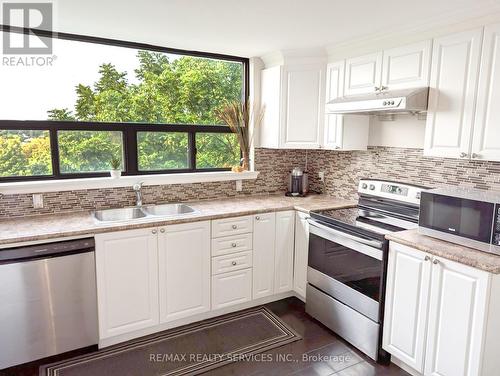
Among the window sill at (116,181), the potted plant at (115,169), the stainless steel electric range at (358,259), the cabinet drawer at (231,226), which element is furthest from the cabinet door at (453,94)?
the potted plant at (115,169)

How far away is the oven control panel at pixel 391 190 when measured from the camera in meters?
2.60

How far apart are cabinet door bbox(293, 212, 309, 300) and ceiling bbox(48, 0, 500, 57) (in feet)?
4.90

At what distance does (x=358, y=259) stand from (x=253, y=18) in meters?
1.82

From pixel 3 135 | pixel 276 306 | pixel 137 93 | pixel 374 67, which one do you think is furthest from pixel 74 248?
pixel 374 67

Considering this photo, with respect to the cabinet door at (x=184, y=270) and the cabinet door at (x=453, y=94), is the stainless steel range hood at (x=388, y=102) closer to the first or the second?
the cabinet door at (x=453, y=94)

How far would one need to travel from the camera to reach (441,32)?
7.45 ft

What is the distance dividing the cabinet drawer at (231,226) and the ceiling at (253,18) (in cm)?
148

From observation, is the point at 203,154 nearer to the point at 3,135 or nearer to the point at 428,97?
the point at 3,135

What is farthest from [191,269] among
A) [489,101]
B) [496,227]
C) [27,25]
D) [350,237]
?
[489,101]

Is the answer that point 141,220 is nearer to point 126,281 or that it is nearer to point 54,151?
point 126,281

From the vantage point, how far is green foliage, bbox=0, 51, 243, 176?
2725mm

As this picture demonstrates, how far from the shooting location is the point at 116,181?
288cm

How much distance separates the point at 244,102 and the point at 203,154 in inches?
28.3

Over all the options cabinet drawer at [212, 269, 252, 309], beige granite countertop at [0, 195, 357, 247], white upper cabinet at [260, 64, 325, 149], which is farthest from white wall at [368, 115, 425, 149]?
cabinet drawer at [212, 269, 252, 309]
